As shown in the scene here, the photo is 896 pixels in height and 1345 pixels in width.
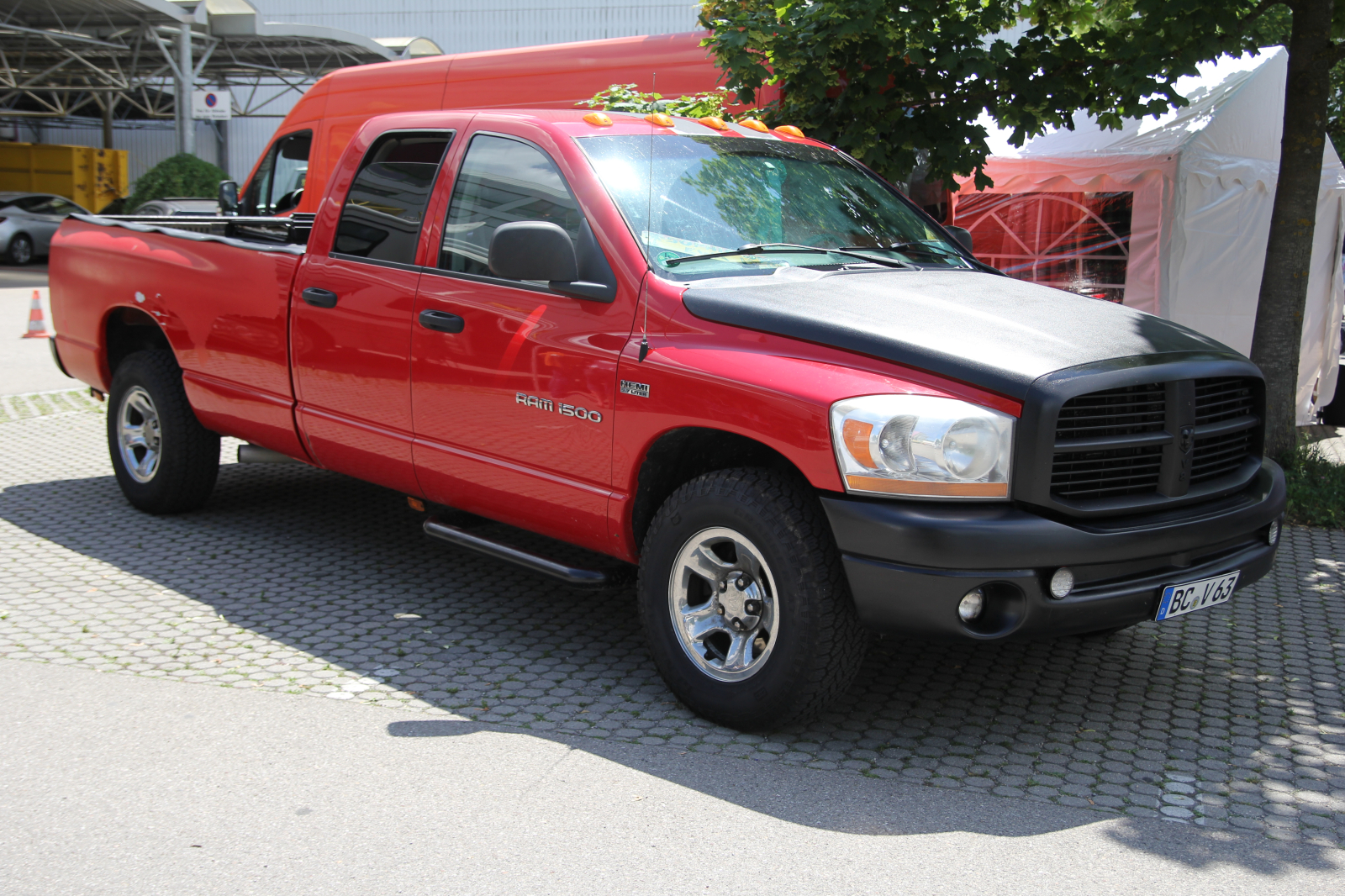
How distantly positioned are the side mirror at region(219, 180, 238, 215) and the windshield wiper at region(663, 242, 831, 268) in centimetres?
530

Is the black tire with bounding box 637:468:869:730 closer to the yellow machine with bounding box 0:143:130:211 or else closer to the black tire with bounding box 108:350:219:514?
the black tire with bounding box 108:350:219:514

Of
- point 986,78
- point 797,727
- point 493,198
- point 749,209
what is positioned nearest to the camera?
point 797,727

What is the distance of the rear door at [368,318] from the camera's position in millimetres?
4922

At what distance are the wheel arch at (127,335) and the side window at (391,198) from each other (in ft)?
5.92

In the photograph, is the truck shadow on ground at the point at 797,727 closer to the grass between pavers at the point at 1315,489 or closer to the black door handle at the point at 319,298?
the black door handle at the point at 319,298

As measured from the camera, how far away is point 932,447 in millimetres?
3428

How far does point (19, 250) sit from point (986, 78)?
951 inches

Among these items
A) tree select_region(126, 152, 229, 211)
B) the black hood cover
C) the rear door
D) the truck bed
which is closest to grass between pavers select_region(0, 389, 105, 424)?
the truck bed

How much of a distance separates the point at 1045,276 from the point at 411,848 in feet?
30.9

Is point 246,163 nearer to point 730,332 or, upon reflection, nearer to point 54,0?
point 54,0

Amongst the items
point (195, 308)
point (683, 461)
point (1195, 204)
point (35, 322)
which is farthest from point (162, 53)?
point (683, 461)

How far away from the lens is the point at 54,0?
25766 millimetres

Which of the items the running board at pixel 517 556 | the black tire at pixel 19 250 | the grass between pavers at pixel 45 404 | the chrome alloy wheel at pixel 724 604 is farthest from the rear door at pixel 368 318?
the black tire at pixel 19 250

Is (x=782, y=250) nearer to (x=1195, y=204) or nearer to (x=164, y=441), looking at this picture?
(x=164, y=441)
